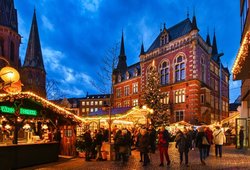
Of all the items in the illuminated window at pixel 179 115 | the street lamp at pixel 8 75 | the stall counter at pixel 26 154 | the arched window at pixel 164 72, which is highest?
the arched window at pixel 164 72

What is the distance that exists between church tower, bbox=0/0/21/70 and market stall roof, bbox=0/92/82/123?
43.0 m

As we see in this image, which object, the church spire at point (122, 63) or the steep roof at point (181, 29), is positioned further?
the church spire at point (122, 63)

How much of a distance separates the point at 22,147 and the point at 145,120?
15.1m

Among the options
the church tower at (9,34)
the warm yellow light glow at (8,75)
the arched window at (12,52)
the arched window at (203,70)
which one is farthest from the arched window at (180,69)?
the warm yellow light glow at (8,75)

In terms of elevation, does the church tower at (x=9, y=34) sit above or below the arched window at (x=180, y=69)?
above

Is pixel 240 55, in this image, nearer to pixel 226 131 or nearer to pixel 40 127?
pixel 40 127

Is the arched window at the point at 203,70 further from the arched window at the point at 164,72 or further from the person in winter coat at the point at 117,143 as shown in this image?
the person in winter coat at the point at 117,143

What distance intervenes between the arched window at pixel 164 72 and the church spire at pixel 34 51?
1185 inches

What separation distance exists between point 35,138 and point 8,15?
159ft

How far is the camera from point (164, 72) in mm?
49312

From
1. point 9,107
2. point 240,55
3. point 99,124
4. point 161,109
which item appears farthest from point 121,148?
point 161,109

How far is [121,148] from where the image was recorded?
50.7 feet

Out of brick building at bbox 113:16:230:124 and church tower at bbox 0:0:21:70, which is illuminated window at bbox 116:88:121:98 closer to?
brick building at bbox 113:16:230:124

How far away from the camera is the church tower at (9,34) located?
57.6 m
